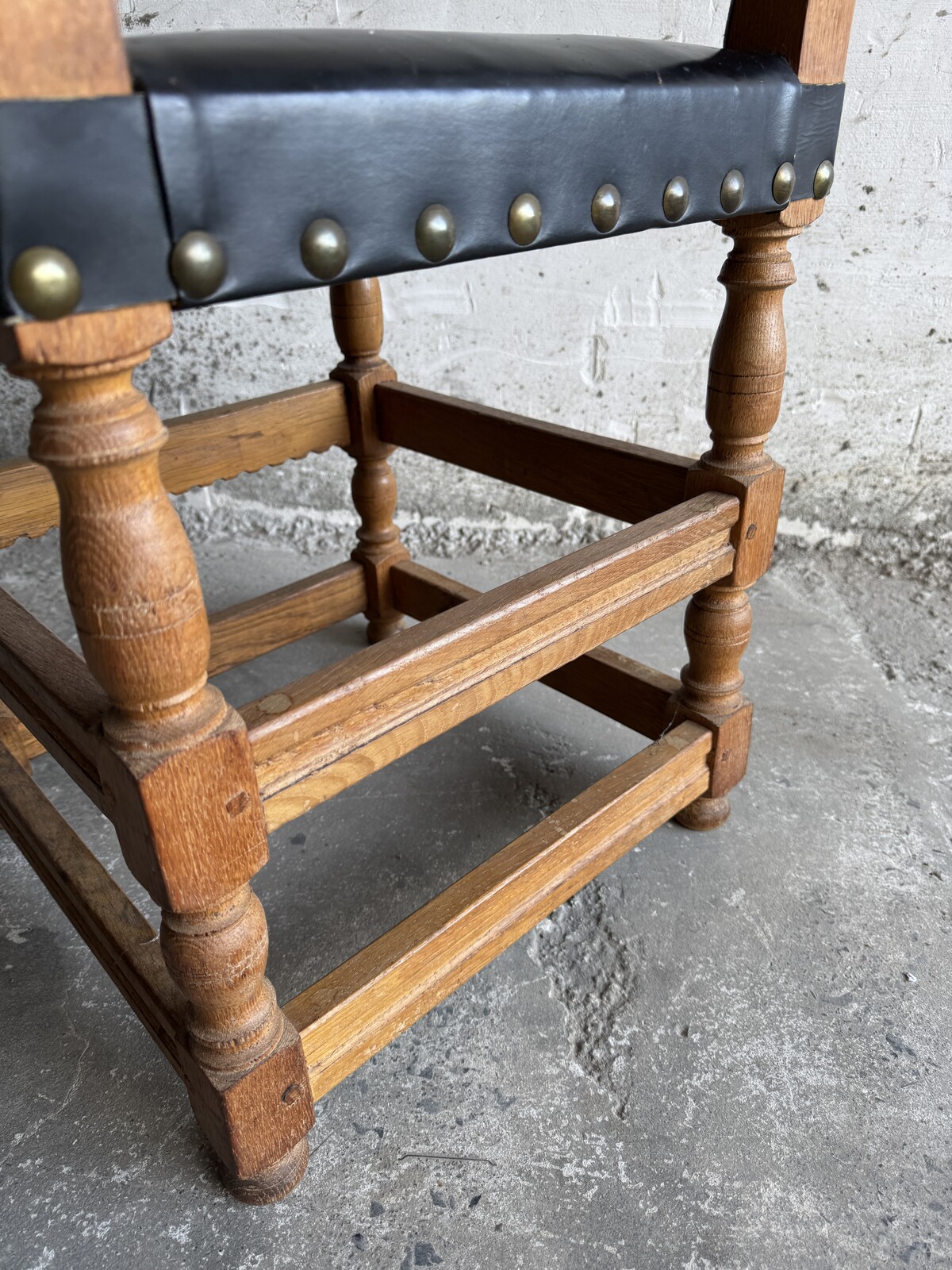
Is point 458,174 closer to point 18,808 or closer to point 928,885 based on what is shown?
point 18,808

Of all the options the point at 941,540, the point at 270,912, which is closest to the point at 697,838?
the point at 270,912

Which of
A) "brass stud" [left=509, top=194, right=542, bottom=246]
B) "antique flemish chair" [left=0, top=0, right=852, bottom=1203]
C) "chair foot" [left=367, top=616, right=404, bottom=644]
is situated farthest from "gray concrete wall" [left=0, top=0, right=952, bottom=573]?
"brass stud" [left=509, top=194, right=542, bottom=246]

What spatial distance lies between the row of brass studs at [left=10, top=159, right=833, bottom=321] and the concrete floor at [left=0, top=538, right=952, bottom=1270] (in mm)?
774

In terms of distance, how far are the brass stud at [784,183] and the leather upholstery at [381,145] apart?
24 mm

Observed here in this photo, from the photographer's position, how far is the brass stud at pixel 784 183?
0.91m

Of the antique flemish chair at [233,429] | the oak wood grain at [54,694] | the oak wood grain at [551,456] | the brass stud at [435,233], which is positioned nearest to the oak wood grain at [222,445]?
the antique flemish chair at [233,429]

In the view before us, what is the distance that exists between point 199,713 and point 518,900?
1.52 feet

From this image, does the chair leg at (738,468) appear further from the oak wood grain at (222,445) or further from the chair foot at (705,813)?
the oak wood grain at (222,445)

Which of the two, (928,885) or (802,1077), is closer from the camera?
(802,1077)

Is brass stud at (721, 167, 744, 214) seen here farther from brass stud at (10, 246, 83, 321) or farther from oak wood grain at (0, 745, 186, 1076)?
oak wood grain at (0, 745, 186, 1076)

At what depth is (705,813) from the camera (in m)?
1.26

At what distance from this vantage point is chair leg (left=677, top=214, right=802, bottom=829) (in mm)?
996

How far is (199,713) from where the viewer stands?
2.16 feet

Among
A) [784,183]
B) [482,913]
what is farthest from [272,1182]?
[784,183]
